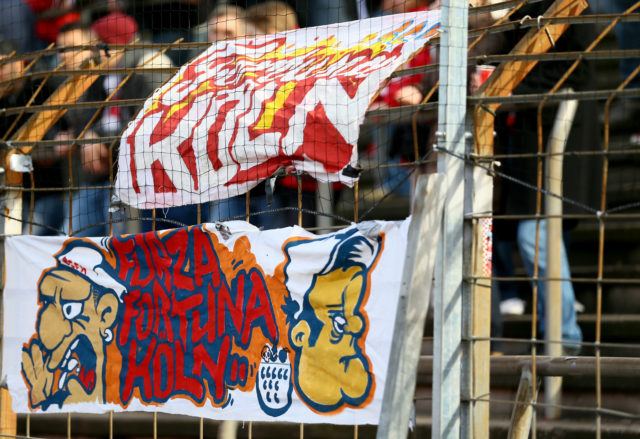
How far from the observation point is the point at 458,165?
453 cm

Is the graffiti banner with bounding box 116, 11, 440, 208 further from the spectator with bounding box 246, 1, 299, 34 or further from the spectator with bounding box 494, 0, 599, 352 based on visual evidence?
the spectator with bounding box 494, 0, 599, 352

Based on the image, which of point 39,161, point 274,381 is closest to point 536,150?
point 274,381

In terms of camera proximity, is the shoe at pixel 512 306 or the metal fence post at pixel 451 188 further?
the shoe at pixel 512 306

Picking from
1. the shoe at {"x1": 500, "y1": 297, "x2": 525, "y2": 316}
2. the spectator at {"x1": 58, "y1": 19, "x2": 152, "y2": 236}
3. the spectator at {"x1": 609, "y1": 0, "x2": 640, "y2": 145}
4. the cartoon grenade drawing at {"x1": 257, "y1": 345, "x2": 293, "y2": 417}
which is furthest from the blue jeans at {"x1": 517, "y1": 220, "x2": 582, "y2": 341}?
the spectator at {"x1": 58, "y1": 19, "x2": 152, "y2": 236}

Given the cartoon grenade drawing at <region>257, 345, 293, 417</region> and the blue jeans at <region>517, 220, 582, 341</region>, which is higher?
the blue jeans at <region>517, 220, 582, 341</region>

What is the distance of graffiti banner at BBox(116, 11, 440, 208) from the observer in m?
4.90

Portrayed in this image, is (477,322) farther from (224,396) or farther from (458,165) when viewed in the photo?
(224,396)

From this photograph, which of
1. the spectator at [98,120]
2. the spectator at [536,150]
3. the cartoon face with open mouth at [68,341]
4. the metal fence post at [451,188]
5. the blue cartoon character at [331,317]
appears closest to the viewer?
the metal fence post at [451,188]

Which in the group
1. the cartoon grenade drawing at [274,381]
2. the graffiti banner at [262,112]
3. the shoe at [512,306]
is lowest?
the cartoon grenade drawing at [274,381]

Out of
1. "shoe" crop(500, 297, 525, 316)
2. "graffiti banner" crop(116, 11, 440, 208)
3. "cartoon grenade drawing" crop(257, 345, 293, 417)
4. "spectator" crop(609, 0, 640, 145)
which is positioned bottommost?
"cartoon grenade drawing" crop(257, 345, 293, 417)

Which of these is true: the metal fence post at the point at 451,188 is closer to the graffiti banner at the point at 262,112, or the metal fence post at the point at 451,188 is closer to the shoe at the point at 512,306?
the graffiti banner at the point at 262,112

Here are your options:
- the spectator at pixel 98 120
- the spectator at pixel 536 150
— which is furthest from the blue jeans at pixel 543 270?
the spectator at pixel 98 120

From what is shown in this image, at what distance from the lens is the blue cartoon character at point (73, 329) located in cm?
564

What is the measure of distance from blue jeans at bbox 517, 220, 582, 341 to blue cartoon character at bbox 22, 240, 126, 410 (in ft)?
8.65
